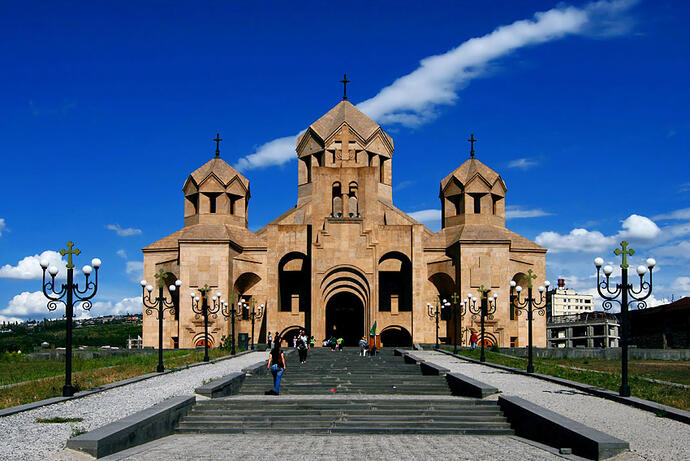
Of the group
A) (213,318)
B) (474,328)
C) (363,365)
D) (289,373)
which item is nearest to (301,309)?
(213,318)

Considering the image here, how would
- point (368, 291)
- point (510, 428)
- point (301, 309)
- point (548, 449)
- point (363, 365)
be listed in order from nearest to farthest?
point (548, 449), point (510, 428), point (363, 365), point (368, 291), point (301, 309)

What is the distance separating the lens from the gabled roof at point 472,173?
48406mm

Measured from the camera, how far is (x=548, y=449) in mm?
9906

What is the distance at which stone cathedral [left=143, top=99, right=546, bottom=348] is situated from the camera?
4403 centimetres

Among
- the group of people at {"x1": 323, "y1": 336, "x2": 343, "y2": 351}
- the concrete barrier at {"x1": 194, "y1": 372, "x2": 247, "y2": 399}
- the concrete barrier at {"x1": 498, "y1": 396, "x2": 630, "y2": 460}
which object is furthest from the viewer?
the group of people at {"x1": 323, "y1": 336, "x2": 343, "y2": 351}

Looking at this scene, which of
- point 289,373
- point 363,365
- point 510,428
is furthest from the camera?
point 363,365

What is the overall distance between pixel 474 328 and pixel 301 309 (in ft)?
36.6

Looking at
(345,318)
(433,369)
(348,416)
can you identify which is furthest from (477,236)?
(348,416)

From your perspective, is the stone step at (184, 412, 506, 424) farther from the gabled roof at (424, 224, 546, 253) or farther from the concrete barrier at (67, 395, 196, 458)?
the gabled roof at (424, 224, 546, 253)

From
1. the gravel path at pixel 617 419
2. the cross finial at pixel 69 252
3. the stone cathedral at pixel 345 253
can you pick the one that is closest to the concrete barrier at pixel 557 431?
the gravel path at pixel 617 419

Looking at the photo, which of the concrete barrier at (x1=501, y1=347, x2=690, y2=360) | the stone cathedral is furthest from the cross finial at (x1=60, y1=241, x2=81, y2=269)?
A: the stone cathedral

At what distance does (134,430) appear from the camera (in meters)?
10.0

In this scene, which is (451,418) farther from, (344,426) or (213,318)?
(213,318)

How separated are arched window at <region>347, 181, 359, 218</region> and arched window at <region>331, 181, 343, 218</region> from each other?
2.16ft
